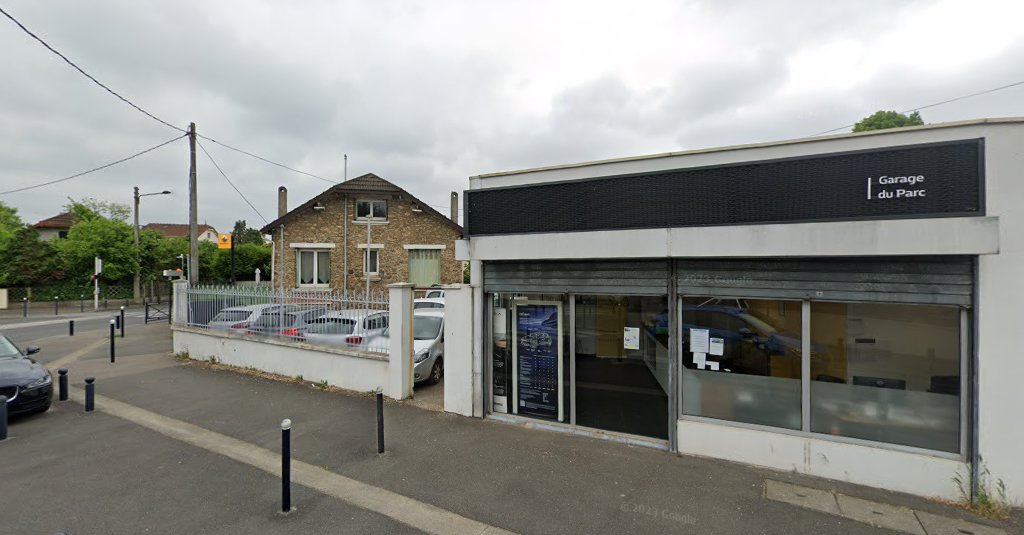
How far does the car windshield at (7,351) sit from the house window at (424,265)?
14.6 meters

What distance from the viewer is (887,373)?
479 centimetres

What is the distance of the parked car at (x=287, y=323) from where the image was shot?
902cm

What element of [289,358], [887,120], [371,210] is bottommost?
[289,358]

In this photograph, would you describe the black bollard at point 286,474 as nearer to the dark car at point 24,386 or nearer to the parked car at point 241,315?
the parked car at point 241,315

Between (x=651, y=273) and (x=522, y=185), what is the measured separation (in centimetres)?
237

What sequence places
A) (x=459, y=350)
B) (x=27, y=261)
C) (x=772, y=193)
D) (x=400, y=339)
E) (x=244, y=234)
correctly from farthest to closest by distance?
(x=244, y=234) → (x=27, y=261) → (x=400, y=339) → (x=459, y=350) → (x=772, y=193)

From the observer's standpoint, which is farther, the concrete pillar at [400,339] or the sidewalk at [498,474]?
the concrete pillar at [400,339]

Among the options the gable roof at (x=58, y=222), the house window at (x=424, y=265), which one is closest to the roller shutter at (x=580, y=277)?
the house window at (x=424, y=265)

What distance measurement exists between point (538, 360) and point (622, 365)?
4.27ft

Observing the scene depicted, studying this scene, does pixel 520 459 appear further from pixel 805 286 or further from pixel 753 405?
pixel 805 286

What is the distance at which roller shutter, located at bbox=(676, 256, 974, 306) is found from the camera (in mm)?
4402

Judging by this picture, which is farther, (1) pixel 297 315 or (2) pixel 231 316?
(2) pixel 231 316

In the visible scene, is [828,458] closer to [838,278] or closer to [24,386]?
[838,278]

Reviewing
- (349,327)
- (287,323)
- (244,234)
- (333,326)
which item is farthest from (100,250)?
(244,234)
